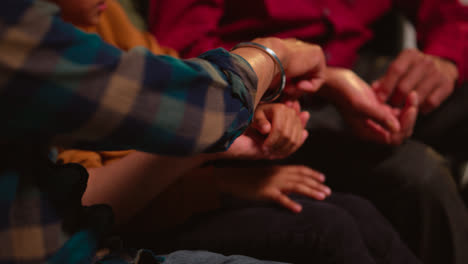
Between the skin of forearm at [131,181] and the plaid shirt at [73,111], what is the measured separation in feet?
0.43

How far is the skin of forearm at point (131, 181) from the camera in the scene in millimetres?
519

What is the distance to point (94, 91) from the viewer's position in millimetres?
271

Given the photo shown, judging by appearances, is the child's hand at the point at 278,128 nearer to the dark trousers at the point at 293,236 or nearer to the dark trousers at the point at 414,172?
the dark trousers at the point at 293,236

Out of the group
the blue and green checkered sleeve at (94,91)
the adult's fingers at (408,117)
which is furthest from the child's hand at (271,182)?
the blue and green checkered sleeve at (94,91)

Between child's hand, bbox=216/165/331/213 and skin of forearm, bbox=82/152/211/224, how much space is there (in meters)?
0.17

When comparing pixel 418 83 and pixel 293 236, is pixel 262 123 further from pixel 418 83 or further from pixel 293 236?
pixel 418 83

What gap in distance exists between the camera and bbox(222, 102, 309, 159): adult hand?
57 centimetres

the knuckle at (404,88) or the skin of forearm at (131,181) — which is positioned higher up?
the knuckle at (404,88)

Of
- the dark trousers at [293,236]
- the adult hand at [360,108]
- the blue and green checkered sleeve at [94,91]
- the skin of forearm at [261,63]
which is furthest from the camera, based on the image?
the adult hand at [360,108]

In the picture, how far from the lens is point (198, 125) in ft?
1.07

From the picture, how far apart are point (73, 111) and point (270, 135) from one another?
0.36 m

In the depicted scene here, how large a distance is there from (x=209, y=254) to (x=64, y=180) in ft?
0.81

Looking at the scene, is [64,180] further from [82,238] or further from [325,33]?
[325,33]

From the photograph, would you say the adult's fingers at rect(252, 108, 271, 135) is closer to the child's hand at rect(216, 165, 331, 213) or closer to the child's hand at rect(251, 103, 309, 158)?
the child's hand at rect(251, 103, 309, 158)
